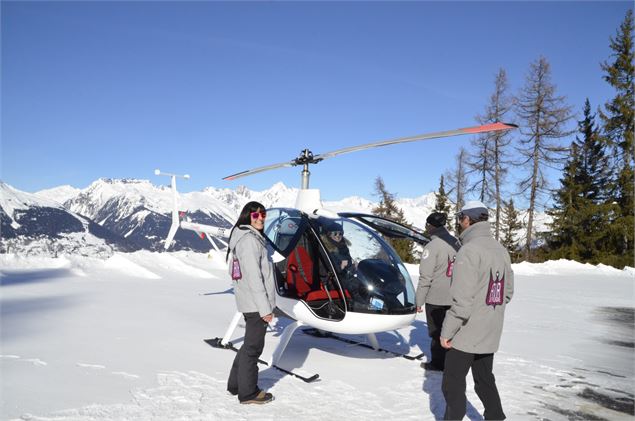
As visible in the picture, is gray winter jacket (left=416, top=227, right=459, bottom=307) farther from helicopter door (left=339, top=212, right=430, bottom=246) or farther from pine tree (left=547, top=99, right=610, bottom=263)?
pine tree (left=547, top=99, right=610, bottom=263)

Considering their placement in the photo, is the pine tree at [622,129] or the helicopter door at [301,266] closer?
the helicopter door at [301,266]

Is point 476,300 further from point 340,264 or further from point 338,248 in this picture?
point 338,248

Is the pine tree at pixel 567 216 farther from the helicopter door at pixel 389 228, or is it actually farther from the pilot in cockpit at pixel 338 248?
the pilot in cockpit at pixel 338 248

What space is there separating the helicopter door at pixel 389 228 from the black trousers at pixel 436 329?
872 millimetres

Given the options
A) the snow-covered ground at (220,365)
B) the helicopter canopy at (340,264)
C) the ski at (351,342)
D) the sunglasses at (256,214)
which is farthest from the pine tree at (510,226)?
the sunglasses at (256,214)

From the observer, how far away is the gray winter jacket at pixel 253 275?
3.96m

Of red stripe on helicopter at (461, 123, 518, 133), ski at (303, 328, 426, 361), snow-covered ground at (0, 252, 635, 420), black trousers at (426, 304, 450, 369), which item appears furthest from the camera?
ski at (303, 328, 426, 361)

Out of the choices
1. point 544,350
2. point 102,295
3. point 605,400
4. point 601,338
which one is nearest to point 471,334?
point 605,400

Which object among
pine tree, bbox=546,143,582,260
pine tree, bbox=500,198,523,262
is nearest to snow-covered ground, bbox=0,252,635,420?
pine tree, bbox=546,143,582,260

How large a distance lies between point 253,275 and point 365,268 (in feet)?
5.58

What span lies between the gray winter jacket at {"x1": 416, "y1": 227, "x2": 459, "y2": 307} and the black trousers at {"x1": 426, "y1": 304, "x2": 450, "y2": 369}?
0.12 meters

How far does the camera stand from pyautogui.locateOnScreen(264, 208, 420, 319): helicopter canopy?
4977 millimetres

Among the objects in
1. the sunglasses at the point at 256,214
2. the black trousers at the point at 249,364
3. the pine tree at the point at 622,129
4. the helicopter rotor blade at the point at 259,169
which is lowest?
the black trousers at the point at 249,364

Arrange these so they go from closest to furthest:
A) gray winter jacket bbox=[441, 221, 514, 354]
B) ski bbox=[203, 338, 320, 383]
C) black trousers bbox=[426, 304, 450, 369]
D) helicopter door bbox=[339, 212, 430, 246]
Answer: gray winter jacket bbox=[441, 221, 514, 354] < ski bbox=[203, 338, 320, 383] < black trousers bbox=[426, 304, 450, 369] < helicopter door bbox=[339, 212, 430, 246]
